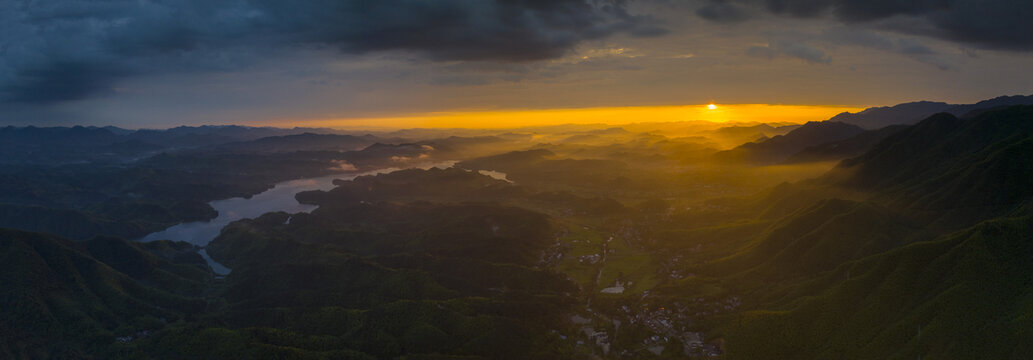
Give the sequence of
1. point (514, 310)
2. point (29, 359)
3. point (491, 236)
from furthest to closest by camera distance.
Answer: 1. point (491, 236)
2. point (514, 310)
3. point (29, 359)

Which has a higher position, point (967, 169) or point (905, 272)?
point (967, 169)

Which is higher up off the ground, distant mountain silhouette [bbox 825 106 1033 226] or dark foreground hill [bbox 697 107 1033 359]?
distant mountain silhouette [bbox 825 106 1033 226]

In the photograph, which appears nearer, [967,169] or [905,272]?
[905,272]

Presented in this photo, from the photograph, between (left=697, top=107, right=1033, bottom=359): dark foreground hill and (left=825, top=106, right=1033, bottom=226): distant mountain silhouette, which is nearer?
(left=697, top=107, right=1033, bottom=359): dark foreground hill

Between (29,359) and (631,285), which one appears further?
(631,285)

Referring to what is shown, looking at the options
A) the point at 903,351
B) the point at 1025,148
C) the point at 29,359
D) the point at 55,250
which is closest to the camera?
the point at 903,351

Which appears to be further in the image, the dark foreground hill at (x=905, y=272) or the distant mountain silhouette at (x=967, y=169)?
the distant mountain silhouette at (x=967, y=169)

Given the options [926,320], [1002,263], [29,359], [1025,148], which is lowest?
[29,359]

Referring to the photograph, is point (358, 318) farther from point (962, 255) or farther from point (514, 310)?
point (962, 255)

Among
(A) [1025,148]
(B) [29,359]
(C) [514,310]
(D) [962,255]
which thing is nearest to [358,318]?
(C) [514,310]

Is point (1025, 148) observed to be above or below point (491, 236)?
above

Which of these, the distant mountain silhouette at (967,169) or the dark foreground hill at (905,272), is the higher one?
the distant mountain silhouette at (967,169)
